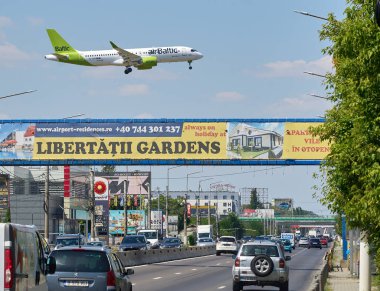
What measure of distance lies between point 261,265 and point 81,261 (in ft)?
34.6

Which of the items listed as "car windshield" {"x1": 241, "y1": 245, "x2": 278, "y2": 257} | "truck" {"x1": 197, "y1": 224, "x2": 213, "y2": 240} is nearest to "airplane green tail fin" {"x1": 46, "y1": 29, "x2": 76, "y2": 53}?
"truck" {"x1": 197, "y1": 224, "x2": 213, "y2": 240}

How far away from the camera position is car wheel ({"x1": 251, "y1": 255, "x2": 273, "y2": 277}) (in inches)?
1237

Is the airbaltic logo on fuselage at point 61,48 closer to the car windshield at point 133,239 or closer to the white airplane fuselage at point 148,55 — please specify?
the white airplane fuselage at point 148,55

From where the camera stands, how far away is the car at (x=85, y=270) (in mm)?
21609

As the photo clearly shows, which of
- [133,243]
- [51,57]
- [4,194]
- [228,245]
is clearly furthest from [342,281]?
[4,194]

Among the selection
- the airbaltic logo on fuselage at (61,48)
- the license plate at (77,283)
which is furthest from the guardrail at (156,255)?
the license plate at (77,283)

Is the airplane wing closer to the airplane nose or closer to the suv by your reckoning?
the airplane nose

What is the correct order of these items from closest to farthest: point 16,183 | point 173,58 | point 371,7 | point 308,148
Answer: point 371,7
point 308,148
point 173,58
point 16,183

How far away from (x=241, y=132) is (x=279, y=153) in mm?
2732

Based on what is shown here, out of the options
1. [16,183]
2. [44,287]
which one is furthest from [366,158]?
[16,183]

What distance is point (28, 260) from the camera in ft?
54.8

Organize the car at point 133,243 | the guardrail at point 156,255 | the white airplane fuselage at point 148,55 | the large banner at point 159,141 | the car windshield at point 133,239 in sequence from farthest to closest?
the white airplane fuselage at point 148,55 < the car windshield at point 133,239 < the car at point 133,243 < the large banner at point 159,141 < the guardrail at point 156,255

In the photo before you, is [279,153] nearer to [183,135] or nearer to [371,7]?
[183,135]

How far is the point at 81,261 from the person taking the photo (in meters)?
22.1
